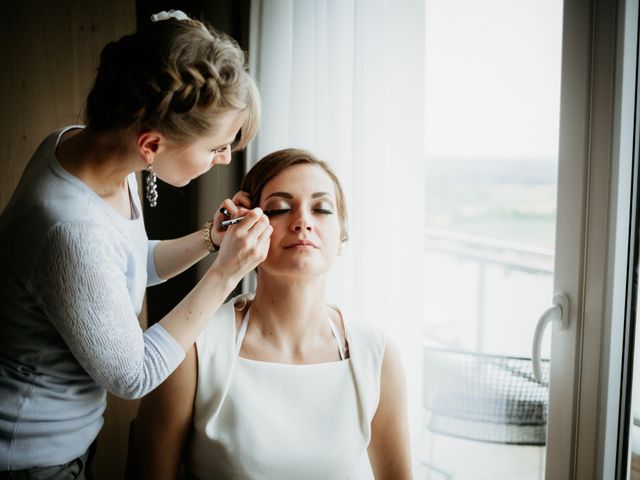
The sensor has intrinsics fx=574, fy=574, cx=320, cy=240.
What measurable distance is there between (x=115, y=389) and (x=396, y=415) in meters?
0.69

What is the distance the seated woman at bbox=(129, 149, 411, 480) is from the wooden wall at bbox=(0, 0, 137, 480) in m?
0.88

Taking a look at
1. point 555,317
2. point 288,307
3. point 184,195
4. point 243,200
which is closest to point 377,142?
point 243,200

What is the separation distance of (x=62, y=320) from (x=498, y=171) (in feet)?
4.81

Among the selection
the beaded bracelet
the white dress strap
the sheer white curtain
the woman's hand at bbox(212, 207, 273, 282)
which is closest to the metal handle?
the sheer white curtain

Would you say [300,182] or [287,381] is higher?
[300,182]

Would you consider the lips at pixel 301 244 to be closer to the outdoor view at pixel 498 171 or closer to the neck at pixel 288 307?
the neck at pixel 288 307

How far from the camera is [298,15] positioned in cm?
184

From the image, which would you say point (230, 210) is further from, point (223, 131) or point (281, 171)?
point (223, 131)

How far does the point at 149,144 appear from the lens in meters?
1.11

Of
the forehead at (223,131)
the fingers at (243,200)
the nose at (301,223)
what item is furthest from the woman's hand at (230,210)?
the forehead at (223,131)

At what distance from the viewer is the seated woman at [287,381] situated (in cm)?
132

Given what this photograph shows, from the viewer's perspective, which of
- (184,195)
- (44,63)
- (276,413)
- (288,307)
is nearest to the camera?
(276,413)

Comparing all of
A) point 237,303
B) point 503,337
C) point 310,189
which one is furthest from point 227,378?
point 503,337

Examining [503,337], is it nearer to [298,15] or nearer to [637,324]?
[637,324]
